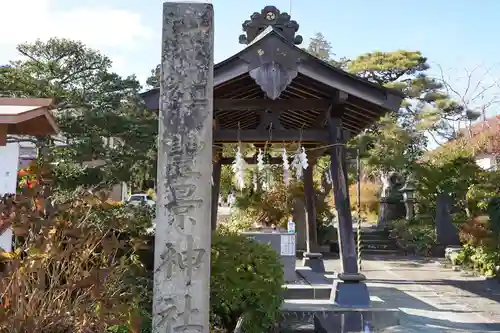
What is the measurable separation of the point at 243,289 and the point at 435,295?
6.11m

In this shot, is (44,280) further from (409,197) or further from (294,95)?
(409,197)

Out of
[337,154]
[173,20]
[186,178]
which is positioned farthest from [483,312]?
[173,20]

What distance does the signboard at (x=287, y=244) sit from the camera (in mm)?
9820

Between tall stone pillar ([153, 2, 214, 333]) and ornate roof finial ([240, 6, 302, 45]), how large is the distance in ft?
14.3

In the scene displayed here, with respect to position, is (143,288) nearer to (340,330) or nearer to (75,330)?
(75,330)

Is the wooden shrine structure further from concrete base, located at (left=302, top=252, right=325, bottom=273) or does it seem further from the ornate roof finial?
concrete base, located at (left=302, top=252, right=325, bottom=273)

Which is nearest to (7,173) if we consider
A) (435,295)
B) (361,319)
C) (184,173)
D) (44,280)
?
(44,280)

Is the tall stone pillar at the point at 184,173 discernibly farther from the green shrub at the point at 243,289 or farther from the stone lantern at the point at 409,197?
the stone lantern at the point at 409,197

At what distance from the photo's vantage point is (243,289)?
5535mm

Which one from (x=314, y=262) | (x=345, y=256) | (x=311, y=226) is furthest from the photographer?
(x=311, y=226)

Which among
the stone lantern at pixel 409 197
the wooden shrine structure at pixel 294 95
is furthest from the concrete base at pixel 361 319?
the stone lantern at pixel 409 197

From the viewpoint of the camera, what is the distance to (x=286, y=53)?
677 centimetres

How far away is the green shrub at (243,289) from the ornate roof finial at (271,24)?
13.2 ft

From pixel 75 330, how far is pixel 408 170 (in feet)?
63.6
